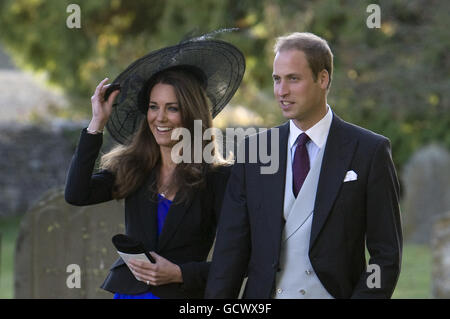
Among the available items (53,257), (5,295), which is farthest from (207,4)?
(53,257)

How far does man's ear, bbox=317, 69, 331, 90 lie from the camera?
3.17 meters

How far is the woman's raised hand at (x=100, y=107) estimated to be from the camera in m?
3.69

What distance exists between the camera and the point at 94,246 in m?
5.61

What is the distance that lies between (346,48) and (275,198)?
42.9 ft

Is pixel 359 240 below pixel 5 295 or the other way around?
the other way around

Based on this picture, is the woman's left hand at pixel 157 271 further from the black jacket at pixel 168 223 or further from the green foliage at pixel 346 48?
the green foliage at pixel 346 48

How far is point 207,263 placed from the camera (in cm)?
363

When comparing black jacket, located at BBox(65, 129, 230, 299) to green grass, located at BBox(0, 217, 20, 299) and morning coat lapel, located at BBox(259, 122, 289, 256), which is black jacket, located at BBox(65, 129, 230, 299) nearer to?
morning coat lapel, located at BBox(259, 122, 289, 256)

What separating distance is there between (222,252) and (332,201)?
471mm

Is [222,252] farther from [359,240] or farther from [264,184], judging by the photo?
[359,240]

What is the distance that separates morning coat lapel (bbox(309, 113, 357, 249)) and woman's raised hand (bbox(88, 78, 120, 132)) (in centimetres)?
106

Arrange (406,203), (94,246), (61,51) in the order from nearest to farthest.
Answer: (94,246) → (406,203) → (61,51)

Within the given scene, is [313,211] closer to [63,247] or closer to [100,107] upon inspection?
[100,107]

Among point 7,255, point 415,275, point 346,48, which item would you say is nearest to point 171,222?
point 415,275
